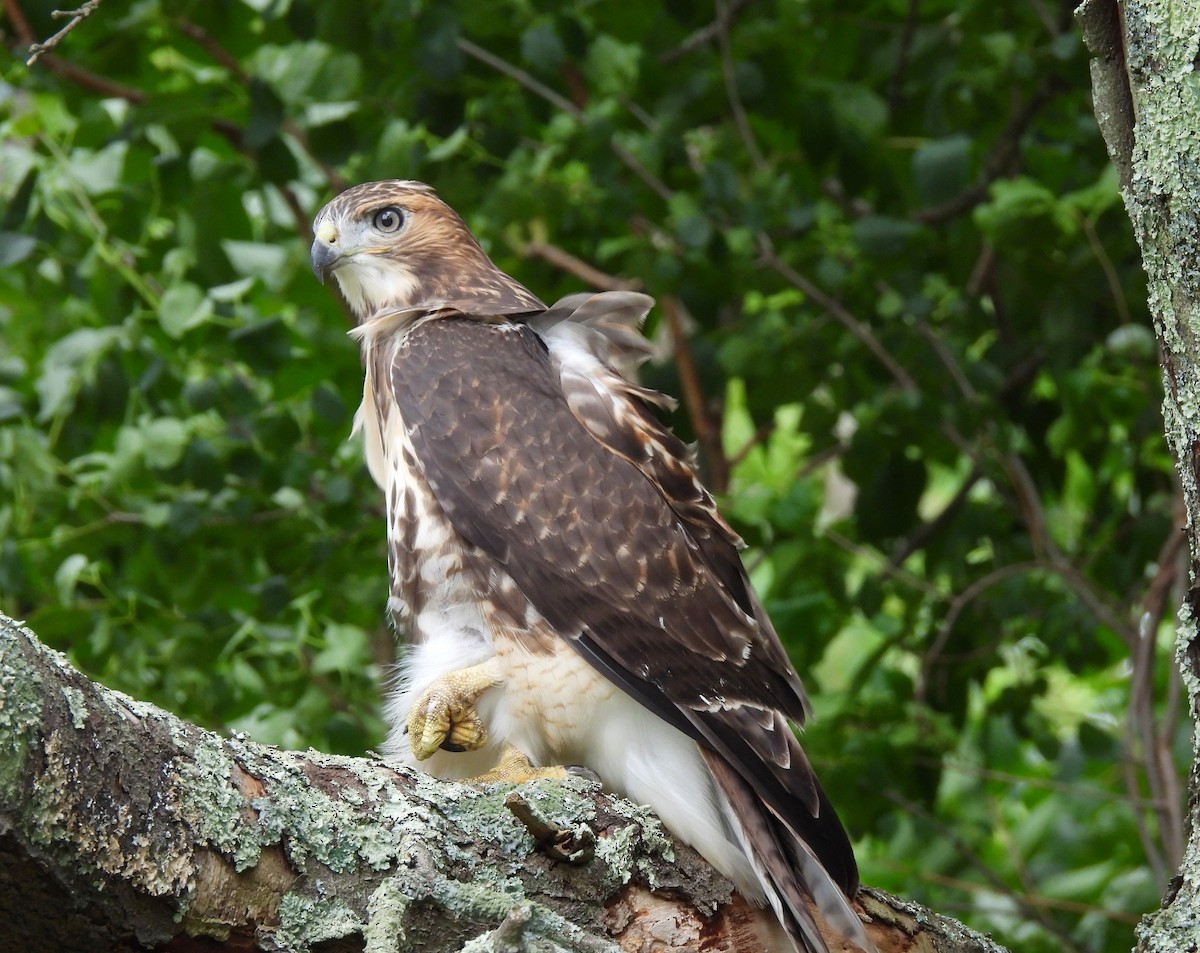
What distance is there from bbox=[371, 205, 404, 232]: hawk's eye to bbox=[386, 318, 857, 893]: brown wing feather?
56cm

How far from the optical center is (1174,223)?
217 centimetres

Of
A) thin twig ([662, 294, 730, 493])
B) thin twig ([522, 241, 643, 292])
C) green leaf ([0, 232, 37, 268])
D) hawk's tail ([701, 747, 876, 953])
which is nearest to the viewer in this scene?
hawk's tail ([701, 747, 876, 953])

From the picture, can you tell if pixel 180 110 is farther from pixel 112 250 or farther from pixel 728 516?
pixel 728 516

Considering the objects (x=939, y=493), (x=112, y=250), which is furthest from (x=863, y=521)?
(x=939, y=493)

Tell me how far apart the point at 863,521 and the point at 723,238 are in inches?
43.8

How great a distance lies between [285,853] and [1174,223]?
158 cm

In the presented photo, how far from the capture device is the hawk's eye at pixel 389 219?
3.97 metres

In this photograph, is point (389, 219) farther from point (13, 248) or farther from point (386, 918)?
point (386, 918)

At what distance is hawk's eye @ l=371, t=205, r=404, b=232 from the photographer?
13.0ft

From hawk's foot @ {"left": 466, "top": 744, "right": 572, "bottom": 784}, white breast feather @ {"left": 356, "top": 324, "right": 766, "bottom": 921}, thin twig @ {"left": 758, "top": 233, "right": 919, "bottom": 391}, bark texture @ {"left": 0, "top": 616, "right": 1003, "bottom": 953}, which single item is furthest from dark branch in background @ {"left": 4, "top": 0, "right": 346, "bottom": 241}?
bark texture @ {"left": 0, "top": 616, "right": 1003, "bottom": 953}

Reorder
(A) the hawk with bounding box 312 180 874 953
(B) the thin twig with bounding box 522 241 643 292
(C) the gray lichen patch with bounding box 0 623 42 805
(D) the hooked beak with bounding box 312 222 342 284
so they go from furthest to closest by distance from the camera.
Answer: (B) the thin twig with bounding box 522 241 643 292, (D) the hooked beak with bounding box 312 222 342 284, (A) the hawk with bounding box 312 180 874 953, (C) the gray lichen patch with bounding box 0 623 42 805

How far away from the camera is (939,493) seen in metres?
8.17

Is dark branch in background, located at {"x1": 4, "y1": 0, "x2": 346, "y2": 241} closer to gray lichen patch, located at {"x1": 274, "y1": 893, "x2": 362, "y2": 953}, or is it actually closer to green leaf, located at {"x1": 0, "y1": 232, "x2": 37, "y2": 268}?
green leaf, located at {"x1": 0, "y1": 232, "x2": 37, "y2": 268}

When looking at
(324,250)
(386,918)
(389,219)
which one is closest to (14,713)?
(386,918)
